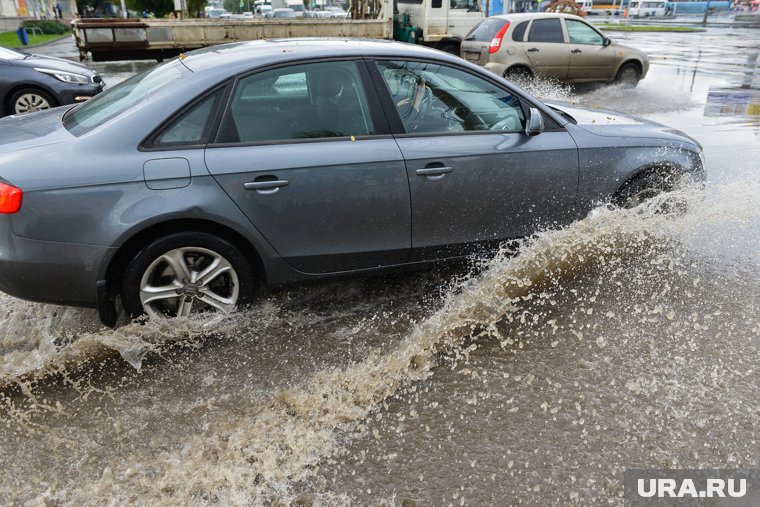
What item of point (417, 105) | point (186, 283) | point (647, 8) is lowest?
point (186, 283)

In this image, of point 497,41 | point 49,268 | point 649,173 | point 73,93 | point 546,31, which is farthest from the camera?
point 546,31

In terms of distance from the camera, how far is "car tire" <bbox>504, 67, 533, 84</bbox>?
40.3 ft

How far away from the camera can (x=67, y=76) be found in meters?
8.94

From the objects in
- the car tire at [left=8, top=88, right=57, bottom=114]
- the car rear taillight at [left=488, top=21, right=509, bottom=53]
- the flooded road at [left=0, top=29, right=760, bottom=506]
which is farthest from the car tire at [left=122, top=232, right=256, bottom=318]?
the car rear taillight at [left=488, top=21, right=509, bottom=53]

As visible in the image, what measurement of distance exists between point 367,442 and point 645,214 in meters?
2.78

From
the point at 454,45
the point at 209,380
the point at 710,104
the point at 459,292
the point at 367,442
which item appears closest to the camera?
the point at 367,442

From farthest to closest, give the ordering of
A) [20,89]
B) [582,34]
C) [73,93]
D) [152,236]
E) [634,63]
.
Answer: [634,63], [582,34], [73,93], [20,89], [152,236]

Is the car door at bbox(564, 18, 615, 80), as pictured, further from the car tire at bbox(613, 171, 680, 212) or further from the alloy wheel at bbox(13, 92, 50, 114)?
the alloy wheel at bbox(13, 92, 50, 114)

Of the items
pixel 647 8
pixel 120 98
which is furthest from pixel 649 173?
pixel 647 8

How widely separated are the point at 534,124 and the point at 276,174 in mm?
1688

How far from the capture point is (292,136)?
3.48 metres

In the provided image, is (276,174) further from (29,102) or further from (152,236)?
(29,102)

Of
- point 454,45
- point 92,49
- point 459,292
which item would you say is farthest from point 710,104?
point 92,49

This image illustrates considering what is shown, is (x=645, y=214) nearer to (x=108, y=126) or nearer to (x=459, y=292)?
(x=459, y=292)
